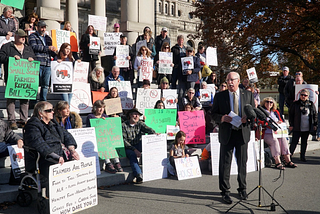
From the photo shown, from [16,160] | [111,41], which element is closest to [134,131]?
[16,160]

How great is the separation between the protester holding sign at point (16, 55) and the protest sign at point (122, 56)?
11.2 feet

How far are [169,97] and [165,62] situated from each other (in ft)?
4.38

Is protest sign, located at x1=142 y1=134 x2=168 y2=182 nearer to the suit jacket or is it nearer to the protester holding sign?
the suit jacket

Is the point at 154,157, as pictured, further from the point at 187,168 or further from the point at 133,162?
the point at 187,168

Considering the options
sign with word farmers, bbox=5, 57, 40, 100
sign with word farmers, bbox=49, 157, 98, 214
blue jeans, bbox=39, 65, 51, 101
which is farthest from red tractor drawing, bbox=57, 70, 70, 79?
sign with word farmers, bbox=49, 157, 98, 214

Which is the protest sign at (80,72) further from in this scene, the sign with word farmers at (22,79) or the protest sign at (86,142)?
the protest sign at (86,142)

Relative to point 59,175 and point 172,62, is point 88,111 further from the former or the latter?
point 59,175

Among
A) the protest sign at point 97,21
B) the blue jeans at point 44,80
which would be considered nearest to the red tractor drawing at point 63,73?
the blue jeans at point 44,80

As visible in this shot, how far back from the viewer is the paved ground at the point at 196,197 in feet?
17.8

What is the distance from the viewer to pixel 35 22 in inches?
411

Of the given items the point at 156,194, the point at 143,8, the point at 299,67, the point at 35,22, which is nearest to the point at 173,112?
the point at 156,194

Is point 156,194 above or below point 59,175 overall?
below

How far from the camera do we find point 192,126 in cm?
954

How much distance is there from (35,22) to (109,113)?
398 cm
